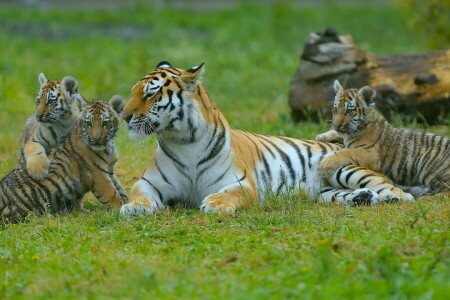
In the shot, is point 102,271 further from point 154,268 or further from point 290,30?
point 290,30

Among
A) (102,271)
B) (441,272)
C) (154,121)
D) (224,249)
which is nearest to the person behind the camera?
(441,272)

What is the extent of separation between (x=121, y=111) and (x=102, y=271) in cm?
A: 256

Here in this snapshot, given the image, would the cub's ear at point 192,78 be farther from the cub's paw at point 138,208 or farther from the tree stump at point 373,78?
the tree stump at point 373,78

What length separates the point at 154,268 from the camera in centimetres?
586

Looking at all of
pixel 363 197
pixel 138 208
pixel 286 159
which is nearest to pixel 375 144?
pixel 363 197

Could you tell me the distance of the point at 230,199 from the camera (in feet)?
25.7

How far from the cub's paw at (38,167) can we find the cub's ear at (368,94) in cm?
266

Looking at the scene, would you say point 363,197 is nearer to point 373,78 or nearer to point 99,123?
point 99,123

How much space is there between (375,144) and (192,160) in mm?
1578

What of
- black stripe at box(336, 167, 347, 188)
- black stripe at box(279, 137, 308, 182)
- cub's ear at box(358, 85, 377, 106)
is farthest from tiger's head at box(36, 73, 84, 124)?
cub's ear at box(358, 85, 377, 106)

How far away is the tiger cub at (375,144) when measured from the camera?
8383 mm

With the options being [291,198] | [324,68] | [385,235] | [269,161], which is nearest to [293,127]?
[324,68]

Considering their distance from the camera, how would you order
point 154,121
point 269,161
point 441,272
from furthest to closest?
point 269,161, point 154,121, point 441,272

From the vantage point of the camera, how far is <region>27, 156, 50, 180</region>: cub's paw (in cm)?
796
